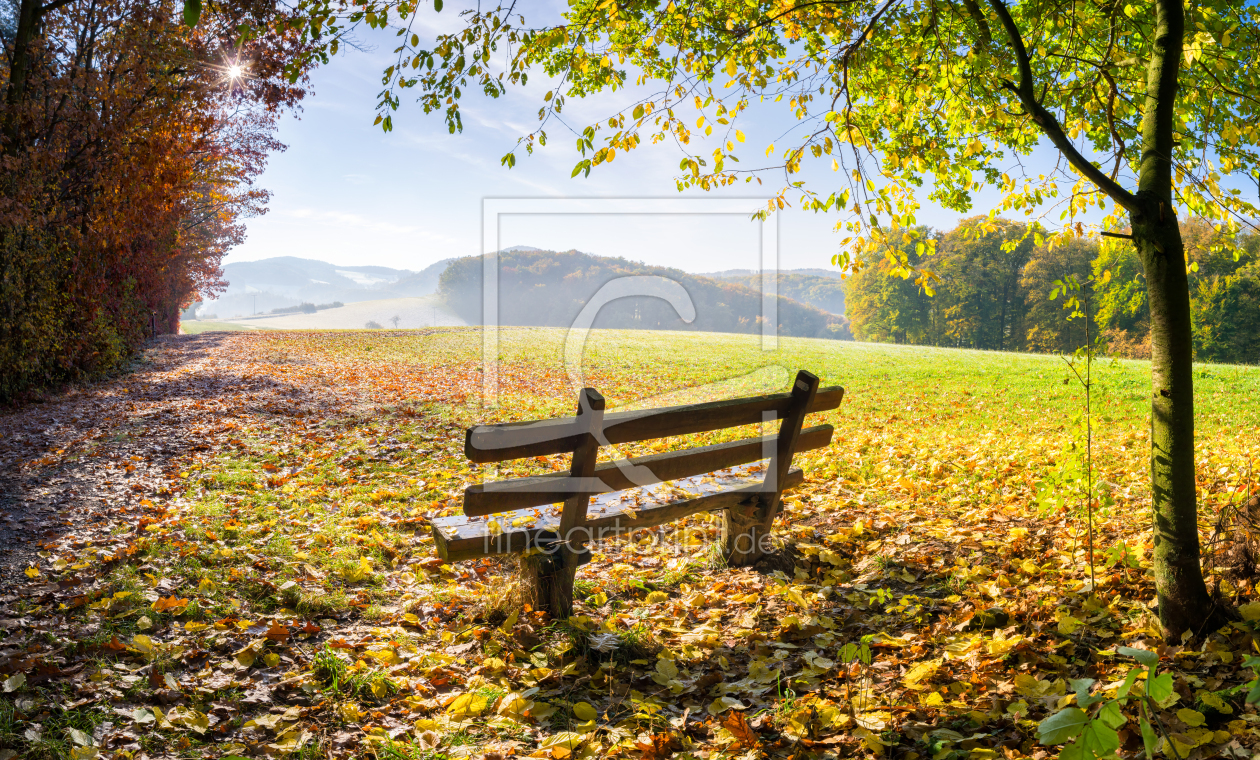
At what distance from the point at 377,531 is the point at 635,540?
2210 millimetres

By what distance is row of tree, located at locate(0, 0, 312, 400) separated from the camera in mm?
9570

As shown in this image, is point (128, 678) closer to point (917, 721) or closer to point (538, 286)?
point (917, 721)

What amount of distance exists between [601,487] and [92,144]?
12063 millimetres

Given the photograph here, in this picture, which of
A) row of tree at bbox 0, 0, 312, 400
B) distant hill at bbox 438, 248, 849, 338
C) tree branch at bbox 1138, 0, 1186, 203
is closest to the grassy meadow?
tree branch at bbox 1138, 0, 1186, 203

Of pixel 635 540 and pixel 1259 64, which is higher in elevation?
pixel 1259 64

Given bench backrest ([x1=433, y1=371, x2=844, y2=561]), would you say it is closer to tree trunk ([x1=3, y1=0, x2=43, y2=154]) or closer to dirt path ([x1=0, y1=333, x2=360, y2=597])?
dirt path ([x1=0, y1=333, x2=360, y2=597])

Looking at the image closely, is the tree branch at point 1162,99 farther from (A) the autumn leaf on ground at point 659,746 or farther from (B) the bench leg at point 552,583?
(B) the bench leg at point 552,583

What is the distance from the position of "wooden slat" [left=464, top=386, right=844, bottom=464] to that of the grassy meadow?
1135 mm

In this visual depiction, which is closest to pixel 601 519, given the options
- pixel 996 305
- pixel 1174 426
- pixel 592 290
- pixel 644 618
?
pixel 644 618

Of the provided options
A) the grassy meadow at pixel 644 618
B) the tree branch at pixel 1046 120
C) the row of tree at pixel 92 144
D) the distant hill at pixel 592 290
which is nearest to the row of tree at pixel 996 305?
the distant hill at pixel 592 290

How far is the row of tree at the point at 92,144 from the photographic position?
9.57 m

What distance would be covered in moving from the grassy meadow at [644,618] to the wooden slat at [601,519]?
468 millimetres

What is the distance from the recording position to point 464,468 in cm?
743

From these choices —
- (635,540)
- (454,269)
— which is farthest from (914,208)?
(454,269)
